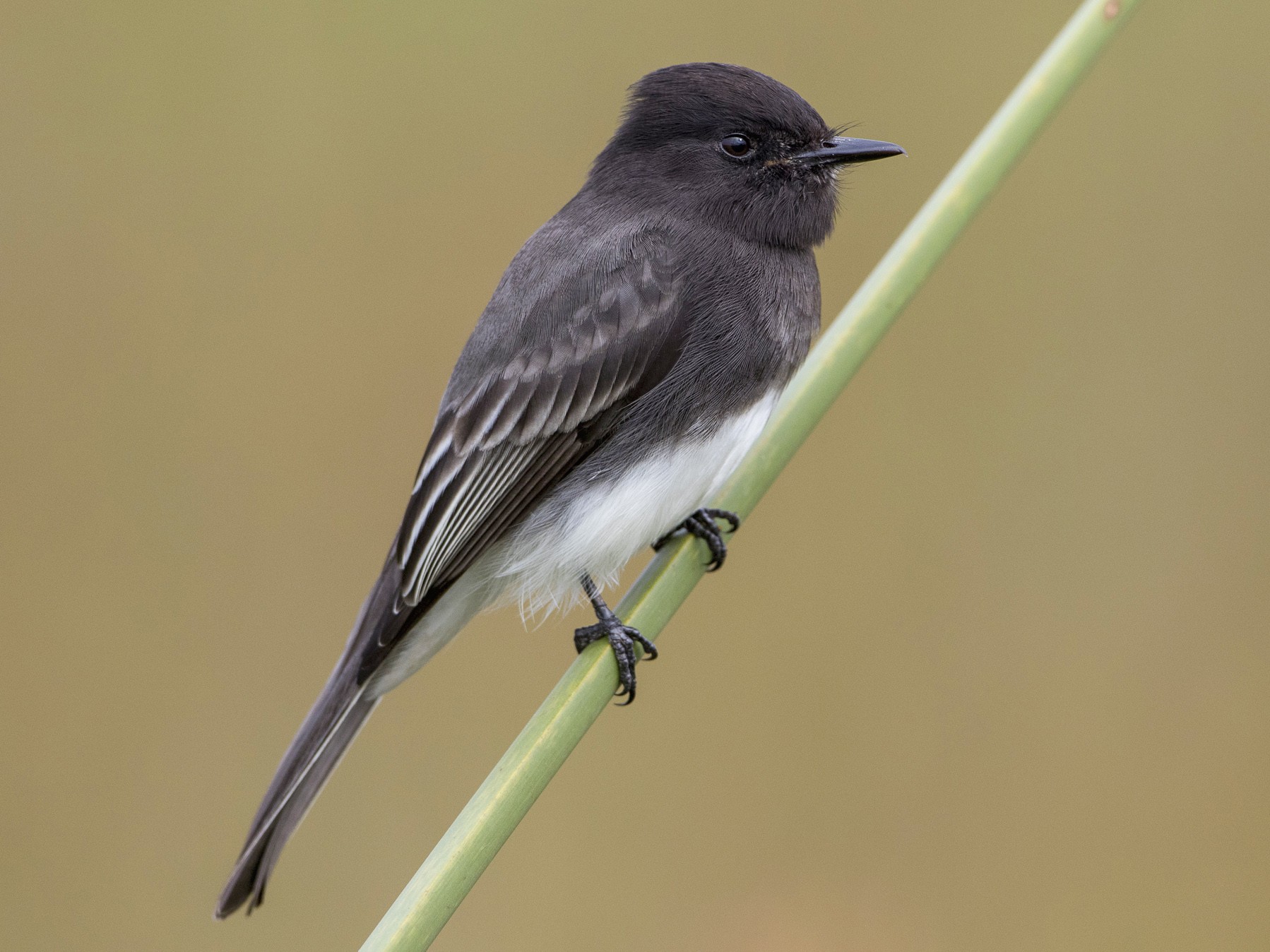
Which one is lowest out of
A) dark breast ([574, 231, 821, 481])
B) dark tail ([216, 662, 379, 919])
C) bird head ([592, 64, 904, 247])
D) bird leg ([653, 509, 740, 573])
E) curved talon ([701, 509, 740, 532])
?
dark tail ([216, 662, 379, 919])

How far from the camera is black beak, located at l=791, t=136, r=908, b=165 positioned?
5.84ft

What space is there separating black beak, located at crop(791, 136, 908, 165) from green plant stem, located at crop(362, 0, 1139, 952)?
0.89 feet

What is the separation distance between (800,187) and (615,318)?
390mm

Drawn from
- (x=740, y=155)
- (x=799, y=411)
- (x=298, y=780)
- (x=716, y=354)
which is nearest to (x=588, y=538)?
(x=716, y=354)

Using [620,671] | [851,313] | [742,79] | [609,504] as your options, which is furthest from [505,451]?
[742,79]

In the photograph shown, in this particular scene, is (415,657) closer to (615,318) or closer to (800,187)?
(615,318)

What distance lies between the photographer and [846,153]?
6.04ft

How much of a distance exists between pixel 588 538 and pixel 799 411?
1.51 feet

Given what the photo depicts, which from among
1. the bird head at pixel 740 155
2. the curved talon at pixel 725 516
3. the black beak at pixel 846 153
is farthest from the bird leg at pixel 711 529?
the black beak at pixel 846 153

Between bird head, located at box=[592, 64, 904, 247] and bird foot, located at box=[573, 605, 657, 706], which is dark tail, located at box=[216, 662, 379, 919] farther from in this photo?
bird head, located at box=[592, 64, 904, 247]

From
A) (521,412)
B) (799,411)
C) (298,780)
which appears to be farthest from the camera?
(521,412)

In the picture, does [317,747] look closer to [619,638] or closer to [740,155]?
[619,638]

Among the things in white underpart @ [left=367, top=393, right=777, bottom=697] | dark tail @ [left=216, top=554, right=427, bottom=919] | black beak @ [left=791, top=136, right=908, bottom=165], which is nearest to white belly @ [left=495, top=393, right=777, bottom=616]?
white underpart @ [left=367, top=393, right=777, bottom=697]

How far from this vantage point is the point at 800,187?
1907mm
